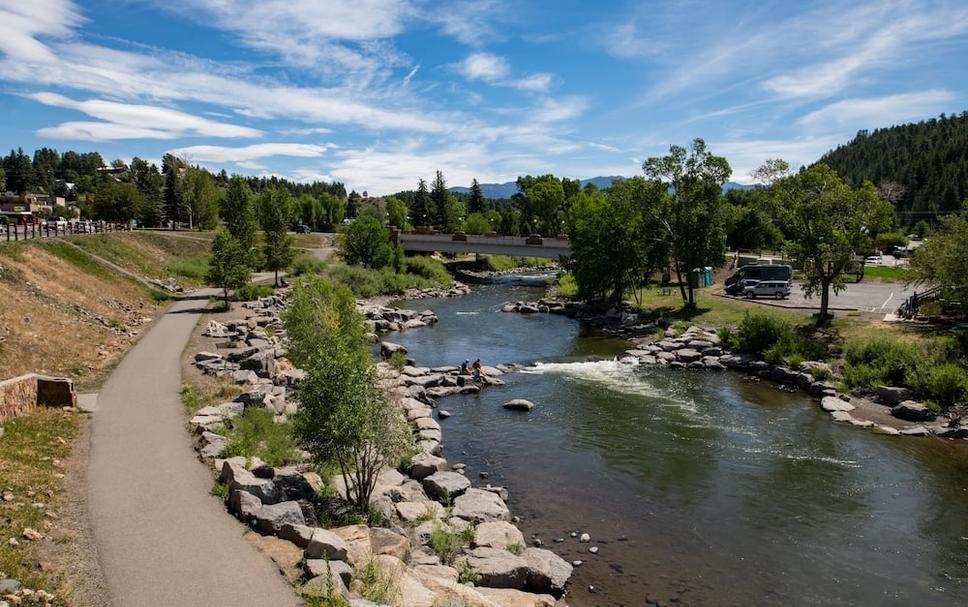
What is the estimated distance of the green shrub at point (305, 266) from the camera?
7156 cm

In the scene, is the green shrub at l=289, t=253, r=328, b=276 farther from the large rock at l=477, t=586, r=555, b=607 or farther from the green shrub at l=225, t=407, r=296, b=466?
the large rock at l=477, t=586, r=555, b=607

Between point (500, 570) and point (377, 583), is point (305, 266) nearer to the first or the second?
point (500, 570)

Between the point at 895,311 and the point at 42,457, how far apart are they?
155 ft

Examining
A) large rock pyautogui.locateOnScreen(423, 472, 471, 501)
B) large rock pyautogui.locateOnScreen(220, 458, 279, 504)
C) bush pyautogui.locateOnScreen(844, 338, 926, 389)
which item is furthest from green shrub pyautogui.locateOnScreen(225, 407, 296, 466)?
bush pyautogui.locateOnScreen(844, 338, 926, 389)

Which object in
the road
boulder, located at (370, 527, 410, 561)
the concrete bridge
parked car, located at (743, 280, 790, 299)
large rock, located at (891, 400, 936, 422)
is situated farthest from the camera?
the concrete bridge

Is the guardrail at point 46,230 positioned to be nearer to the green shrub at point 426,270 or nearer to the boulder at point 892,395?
the green shrub at point 426,270

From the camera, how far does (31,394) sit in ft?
65.9

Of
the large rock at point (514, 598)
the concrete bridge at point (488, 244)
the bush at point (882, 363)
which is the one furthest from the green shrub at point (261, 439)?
the concrete bridge at point (488, 244)

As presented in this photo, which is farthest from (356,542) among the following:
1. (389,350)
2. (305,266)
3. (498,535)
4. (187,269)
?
(305,266)

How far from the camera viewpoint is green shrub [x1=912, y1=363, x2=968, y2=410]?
1094 inches

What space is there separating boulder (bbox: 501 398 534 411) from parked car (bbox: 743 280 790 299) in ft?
97.9

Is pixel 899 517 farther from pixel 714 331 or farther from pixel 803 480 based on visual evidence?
pixel 714 331

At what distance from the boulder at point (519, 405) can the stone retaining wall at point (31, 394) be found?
1821cm

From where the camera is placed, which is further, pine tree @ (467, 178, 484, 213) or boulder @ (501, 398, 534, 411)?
pine tree @ (467, 178, 484, 213)
